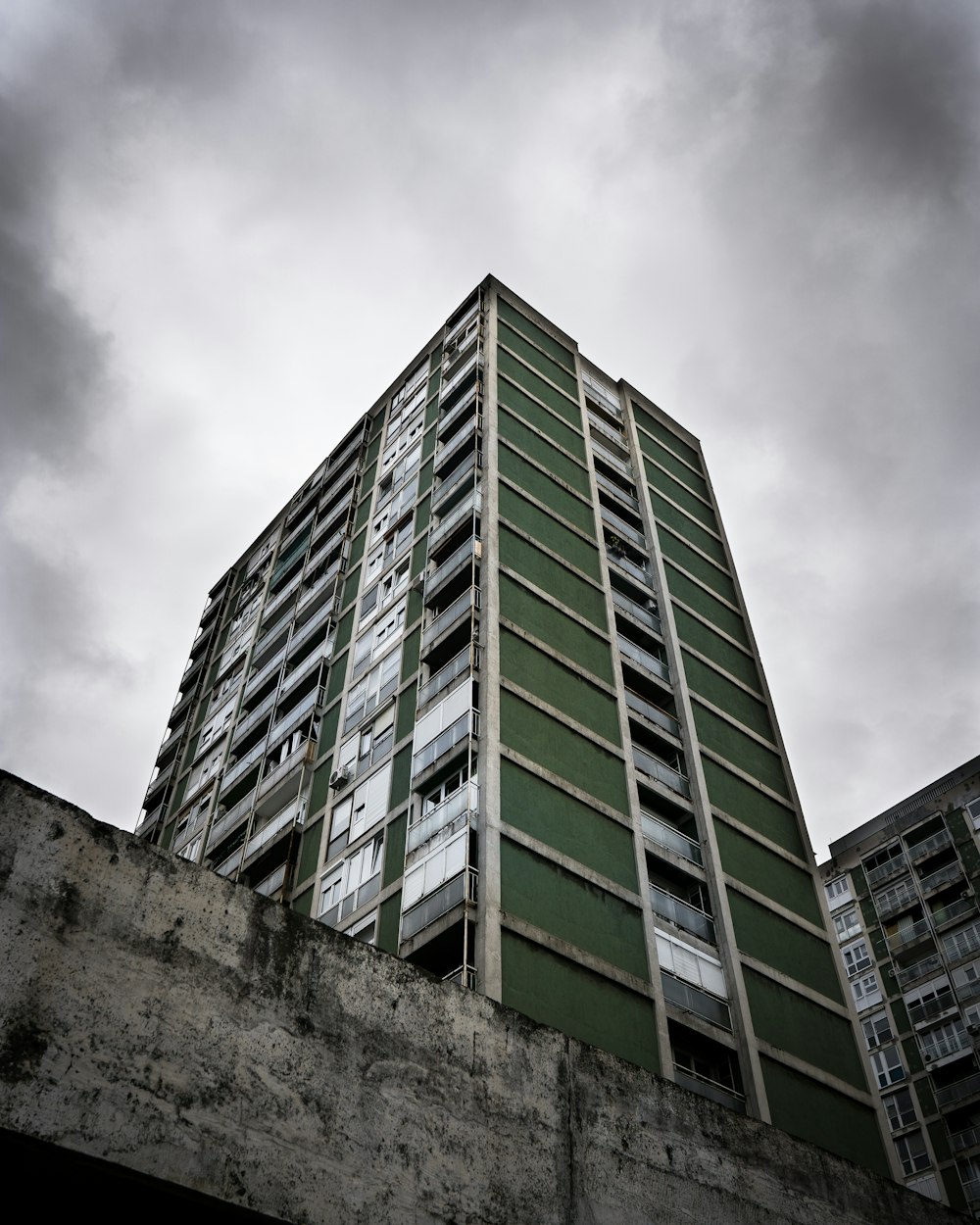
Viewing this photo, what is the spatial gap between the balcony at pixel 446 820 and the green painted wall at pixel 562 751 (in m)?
1.81

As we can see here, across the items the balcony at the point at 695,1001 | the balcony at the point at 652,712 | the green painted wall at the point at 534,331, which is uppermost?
the green painted wall at the point at 534,331

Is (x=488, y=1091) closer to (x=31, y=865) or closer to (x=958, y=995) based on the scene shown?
(x=31, y=865)

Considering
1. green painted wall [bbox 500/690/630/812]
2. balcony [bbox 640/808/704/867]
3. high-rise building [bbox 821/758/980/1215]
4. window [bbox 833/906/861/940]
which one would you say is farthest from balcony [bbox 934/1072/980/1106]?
green painted wall [bbox 500/690/630/812]

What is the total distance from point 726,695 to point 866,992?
19198 millimetres

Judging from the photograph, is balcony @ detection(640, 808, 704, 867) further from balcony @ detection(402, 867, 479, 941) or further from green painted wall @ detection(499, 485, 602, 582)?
green painted wall @ detection(499, 485, 602, 582)

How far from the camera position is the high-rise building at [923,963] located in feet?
123

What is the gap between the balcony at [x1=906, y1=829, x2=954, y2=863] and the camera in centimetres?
4444

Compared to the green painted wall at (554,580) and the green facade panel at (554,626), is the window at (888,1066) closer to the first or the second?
the green facade panel at (554,626)

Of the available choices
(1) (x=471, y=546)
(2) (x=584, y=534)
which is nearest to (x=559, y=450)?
(2) (x=584, y=534)

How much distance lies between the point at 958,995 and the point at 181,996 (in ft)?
132

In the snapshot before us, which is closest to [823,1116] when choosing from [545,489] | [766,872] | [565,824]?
[766,872]

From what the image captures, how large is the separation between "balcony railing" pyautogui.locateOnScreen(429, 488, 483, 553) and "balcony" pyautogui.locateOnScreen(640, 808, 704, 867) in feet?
31.0

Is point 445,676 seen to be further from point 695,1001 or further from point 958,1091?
point 958,1091

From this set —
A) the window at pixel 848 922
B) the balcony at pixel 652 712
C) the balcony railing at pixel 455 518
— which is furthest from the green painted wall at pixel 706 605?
the window at pixel 848 922
